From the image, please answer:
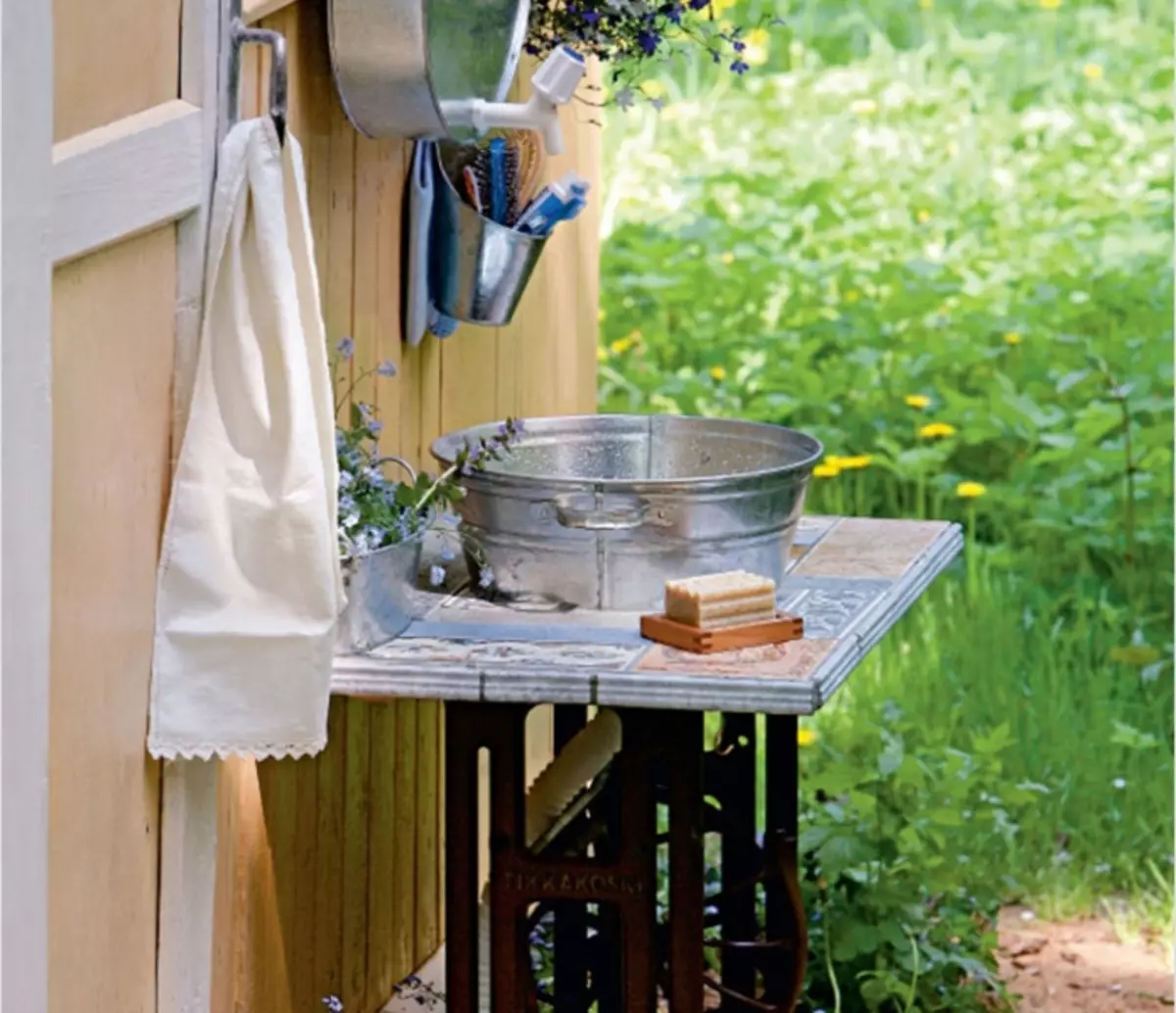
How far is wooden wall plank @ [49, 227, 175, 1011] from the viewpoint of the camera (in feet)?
7.04

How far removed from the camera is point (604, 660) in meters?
2.50

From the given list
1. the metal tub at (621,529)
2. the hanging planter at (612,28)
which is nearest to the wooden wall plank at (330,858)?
the metal tub at (621,529)

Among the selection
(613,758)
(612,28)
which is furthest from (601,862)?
(612,28)

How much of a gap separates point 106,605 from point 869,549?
126 cm

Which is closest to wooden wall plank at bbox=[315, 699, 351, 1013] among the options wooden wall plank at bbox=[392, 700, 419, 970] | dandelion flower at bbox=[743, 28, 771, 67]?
wooden wall plank at bbox=[392, 700, 419, 970]

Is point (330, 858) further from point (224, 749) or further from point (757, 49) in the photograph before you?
point (757, 49)

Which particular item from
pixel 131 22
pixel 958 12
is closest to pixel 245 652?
pixel 131 22

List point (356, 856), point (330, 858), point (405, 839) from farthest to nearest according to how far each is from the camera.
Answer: point (405, 839)
point (356, 856)
point (330, 858)

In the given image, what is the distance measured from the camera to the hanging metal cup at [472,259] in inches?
121

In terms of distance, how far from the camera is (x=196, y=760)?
8.03ft

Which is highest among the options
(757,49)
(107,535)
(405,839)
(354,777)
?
(757,49)

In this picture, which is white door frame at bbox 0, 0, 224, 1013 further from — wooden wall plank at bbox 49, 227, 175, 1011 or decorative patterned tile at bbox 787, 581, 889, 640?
decorative patterned tile at bbox 787, 581, 889, 640

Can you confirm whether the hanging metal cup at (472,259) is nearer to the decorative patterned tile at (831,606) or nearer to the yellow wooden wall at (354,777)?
the yellow wooden wall at (354,777)

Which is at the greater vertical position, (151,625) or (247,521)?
(247,521)
